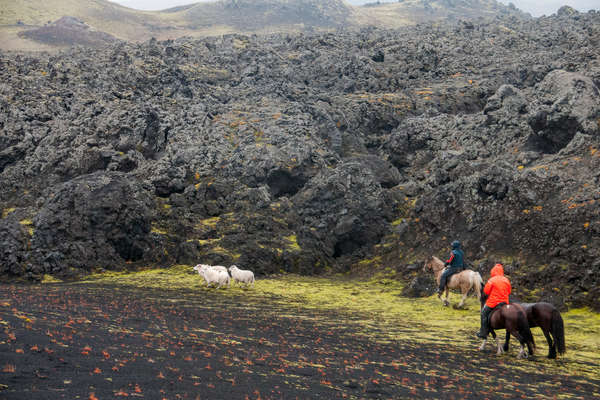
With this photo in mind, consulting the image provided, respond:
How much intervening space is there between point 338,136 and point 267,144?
483 inches

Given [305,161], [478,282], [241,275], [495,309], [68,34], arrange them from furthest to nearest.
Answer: [68,34]
[305,161]
[241,275]
[478,282]
[495,309]

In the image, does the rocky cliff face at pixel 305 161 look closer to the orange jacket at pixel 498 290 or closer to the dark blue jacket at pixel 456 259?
the dark blue jacket at pixel 456 259

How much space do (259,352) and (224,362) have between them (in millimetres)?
1940

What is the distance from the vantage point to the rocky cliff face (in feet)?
119

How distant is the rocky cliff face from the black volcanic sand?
15.2 meters

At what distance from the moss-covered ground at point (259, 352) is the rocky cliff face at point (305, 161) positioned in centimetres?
1106

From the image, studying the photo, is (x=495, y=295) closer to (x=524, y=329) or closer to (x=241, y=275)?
(x=524, y=329)

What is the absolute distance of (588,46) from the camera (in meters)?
68.4

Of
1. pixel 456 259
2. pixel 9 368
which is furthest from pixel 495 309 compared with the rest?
pixel 9 368

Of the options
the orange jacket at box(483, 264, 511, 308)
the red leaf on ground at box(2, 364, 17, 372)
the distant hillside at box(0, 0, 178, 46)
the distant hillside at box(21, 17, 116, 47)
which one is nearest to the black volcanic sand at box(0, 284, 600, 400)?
the red leaf on ground at box(2, 364, 17, 372)

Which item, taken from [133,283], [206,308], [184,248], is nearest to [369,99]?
[184,248]

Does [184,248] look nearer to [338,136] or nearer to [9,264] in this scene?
[9,264]

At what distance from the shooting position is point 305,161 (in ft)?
180

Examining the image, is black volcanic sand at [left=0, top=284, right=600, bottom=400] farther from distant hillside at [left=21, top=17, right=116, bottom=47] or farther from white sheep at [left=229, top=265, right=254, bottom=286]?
distant hillside at [left=21, top=17, right=116, bottom=47]
